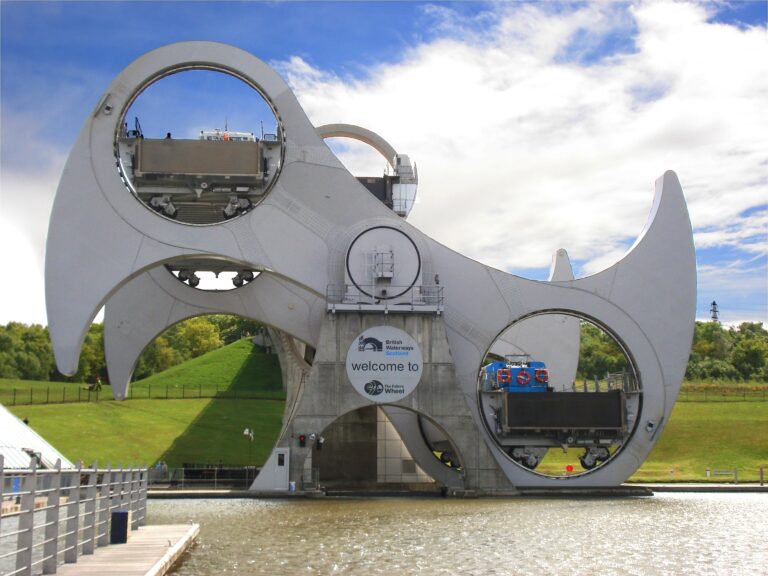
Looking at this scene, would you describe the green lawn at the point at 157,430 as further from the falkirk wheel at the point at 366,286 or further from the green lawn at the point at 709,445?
the green lawn at the point at 709,445

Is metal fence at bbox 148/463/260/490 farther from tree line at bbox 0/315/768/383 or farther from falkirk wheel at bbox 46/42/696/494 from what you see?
tree line at bbox 0/315/768/383

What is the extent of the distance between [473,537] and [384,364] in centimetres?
1420

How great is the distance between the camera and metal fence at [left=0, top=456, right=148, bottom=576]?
10203 millimetres

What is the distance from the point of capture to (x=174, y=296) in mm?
39188

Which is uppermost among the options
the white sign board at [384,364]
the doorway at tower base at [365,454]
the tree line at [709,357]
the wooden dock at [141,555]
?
the tree line at [709,357]

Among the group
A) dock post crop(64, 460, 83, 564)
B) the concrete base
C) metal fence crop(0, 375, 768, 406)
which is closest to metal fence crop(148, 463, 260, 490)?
the concrete base

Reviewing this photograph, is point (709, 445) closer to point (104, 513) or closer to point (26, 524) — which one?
point (104, 513)

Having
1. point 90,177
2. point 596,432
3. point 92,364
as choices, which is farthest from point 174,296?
point 92,364

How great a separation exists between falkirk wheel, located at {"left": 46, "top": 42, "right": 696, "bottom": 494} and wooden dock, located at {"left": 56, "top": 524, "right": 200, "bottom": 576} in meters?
14.4

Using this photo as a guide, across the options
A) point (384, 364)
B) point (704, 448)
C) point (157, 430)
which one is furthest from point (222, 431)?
point (704, 448)

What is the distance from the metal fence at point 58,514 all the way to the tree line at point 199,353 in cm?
6037

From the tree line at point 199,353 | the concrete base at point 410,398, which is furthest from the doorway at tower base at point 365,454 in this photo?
the tree line at point 199,353

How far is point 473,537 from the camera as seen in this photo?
18.5 m

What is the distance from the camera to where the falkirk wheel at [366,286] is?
107 feet
